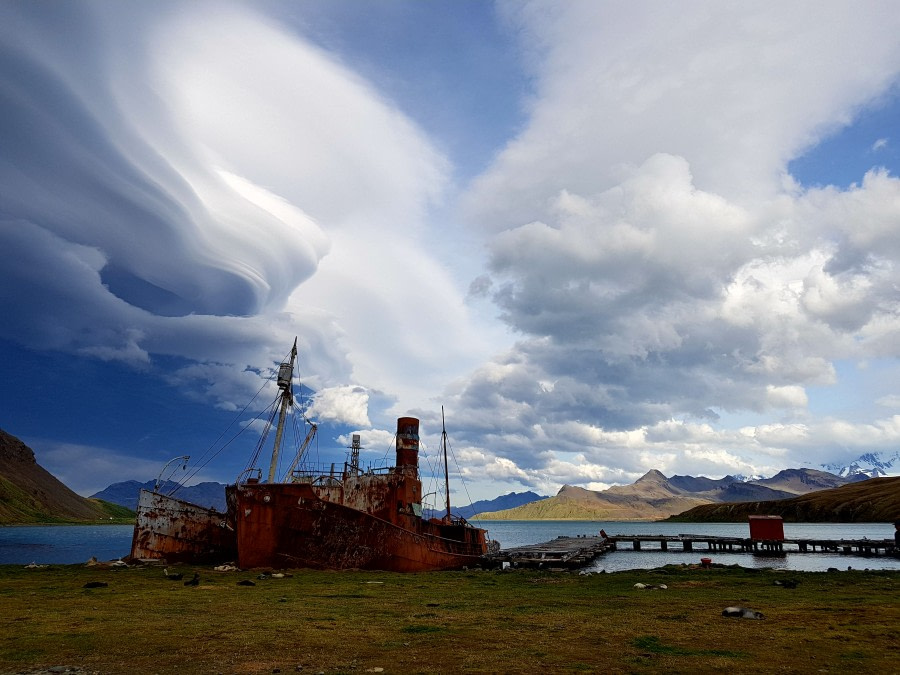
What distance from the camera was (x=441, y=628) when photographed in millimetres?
15016

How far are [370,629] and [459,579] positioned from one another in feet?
61.7

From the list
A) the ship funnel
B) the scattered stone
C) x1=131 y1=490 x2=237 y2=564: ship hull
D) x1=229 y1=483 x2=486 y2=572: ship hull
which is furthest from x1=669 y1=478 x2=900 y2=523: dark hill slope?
the scattered stone

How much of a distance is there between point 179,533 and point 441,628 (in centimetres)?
3149

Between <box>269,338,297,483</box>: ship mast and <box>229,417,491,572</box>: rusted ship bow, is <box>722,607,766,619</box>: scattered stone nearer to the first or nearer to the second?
<box>229,417,491,572</box>: rusted ship bow

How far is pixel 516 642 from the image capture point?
43.4 feet

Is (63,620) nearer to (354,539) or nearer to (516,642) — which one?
(516,642)

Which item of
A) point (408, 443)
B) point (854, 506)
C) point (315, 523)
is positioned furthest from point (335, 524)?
point (854, 506)

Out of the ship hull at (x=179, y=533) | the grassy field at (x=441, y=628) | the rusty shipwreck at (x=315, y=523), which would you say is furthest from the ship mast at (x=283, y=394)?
the grassy field at (x=441, y=628)

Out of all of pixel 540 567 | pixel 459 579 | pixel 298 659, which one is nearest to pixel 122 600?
pixel 298 659

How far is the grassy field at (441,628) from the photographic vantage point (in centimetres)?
1100

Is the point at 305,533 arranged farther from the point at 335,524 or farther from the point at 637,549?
the point at 637,549

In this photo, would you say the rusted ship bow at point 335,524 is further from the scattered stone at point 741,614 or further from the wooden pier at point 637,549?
the scattered stone at point 741,614

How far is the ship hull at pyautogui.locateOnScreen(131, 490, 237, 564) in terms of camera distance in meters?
38.0

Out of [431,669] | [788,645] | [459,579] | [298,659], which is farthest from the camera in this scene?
[459,579]
